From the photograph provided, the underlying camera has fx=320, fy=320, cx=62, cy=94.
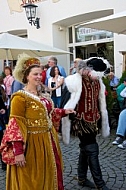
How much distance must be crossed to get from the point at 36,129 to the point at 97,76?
3.66ft

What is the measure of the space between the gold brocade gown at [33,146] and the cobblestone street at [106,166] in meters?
1.23

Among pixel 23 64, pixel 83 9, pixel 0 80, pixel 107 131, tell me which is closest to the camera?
pixel 23 64

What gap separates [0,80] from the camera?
598 cm

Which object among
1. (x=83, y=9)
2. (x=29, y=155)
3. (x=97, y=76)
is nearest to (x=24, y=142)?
(x=29, y=155)

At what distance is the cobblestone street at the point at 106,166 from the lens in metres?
4.27

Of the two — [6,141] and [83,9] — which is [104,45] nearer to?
[83,9]

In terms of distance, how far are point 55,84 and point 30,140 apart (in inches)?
187

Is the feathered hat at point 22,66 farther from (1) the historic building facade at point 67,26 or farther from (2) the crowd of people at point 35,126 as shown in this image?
(1) the historic building facade at point 67,26

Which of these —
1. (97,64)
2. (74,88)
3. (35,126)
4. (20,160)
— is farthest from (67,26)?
(20,160)

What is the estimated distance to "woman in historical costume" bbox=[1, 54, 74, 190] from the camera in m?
2.94

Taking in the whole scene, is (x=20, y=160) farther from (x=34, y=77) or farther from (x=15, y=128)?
(x=34, y=77)

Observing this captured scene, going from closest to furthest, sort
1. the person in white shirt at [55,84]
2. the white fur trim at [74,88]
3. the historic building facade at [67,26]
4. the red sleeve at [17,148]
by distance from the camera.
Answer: the red sleeve at [17,148], the white fur trim at [74,88], the person in white shirt at [55,84], the historic building facade at [67,26]

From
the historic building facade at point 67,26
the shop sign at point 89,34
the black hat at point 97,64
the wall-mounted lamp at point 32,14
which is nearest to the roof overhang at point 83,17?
the historic building facade at point 67,26

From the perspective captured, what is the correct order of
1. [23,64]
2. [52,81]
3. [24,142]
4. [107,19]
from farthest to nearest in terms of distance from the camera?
[52,81], [107,19], [23,64], [24,142]
